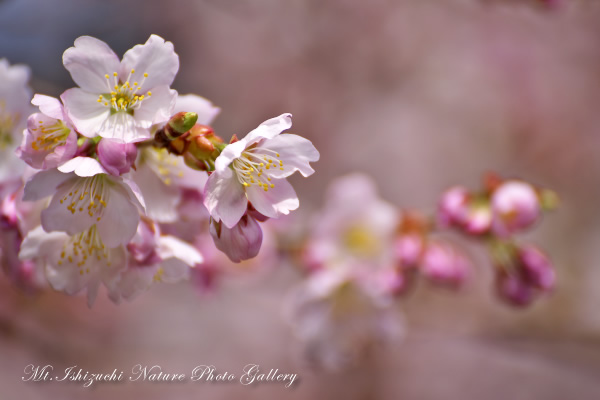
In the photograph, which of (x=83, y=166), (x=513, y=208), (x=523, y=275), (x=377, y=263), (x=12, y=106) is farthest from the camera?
(x=377, y=263)

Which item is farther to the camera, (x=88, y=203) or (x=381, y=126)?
(x=381, y=126)

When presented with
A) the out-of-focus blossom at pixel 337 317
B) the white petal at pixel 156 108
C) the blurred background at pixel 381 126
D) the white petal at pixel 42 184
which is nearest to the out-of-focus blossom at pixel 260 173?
the white petal at pixel 156 108

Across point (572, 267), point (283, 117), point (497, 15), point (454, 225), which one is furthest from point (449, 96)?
point (283, 117)

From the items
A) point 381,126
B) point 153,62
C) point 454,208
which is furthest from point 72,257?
point 381,126

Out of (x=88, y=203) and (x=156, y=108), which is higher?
(x=156, y=108)

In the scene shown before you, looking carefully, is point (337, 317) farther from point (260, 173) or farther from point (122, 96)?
point (122, 96)

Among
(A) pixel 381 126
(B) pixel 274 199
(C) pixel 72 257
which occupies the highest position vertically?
(A) pixel 381 126
